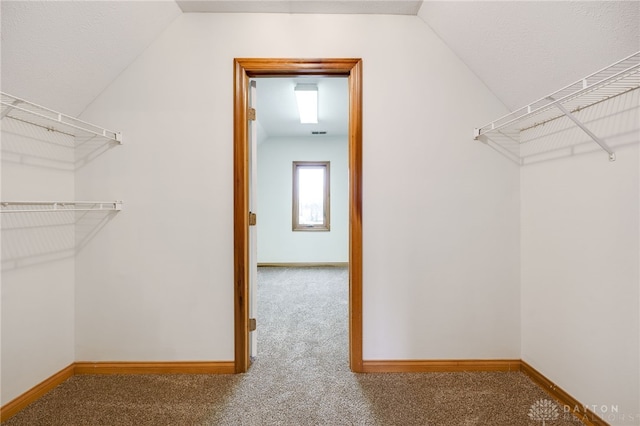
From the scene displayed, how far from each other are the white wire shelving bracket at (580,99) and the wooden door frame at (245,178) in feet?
2.71

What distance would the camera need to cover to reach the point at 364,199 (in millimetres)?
1683

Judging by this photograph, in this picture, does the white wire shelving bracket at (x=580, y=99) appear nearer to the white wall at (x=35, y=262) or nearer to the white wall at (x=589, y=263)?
the white wall at (x=589, y=263)

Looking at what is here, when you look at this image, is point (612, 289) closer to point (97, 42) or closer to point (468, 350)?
point (468, 350)

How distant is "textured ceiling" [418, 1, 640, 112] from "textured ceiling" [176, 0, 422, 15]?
0.15m

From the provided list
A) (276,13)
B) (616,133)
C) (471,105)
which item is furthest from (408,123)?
(276,13)

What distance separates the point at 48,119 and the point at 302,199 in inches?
154

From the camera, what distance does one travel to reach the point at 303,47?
168 cm

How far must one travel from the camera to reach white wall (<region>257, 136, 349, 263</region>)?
498 cm

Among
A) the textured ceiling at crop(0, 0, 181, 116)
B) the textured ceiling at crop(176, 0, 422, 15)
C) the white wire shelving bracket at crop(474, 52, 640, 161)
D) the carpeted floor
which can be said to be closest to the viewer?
the white wire shelving bracket at crop(474, 52, 640, 161)

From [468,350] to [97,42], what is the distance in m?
2.86

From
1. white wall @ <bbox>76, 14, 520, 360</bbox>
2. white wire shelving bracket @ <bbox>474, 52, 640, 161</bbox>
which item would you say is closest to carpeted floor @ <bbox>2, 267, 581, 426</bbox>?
white wall @ <bbox>76, 14, 520, 360</bbox>

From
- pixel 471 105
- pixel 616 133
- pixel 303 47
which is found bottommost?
pixel 616 133

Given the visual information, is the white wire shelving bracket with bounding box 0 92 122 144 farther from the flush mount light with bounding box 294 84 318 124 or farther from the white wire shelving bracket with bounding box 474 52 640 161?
the white wire shelving bracket with bounding box 474 52 640 161

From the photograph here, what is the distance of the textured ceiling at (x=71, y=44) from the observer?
1.19 metres
